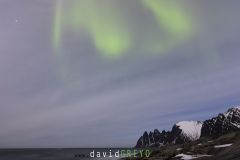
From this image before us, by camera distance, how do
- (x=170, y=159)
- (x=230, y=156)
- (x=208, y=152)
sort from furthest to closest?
(x=170, y=159) → (x=208, y=152) → (x=230, y=156)

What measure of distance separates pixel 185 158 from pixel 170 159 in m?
4.04

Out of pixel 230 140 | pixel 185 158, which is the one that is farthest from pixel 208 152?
pixel 230 140

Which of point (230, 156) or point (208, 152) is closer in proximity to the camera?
point (230, 156)

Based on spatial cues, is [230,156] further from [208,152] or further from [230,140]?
[230,140]

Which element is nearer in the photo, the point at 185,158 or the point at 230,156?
the point at 230,156

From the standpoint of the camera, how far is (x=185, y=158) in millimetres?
45094

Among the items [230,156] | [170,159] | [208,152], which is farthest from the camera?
[170,159]

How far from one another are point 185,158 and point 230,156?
46.6ft

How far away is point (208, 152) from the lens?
146 feet

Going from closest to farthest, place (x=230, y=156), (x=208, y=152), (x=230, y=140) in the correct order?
(x=230, y=156) < (x=208, y=152) < (x=230, y=140)

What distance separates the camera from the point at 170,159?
4872 centimetres

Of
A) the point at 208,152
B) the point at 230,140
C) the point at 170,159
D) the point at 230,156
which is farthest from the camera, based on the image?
the point at 230,140

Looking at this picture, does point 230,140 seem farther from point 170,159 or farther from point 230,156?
point 230,156

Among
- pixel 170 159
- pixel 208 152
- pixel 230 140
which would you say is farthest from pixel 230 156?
pixel 230 140
